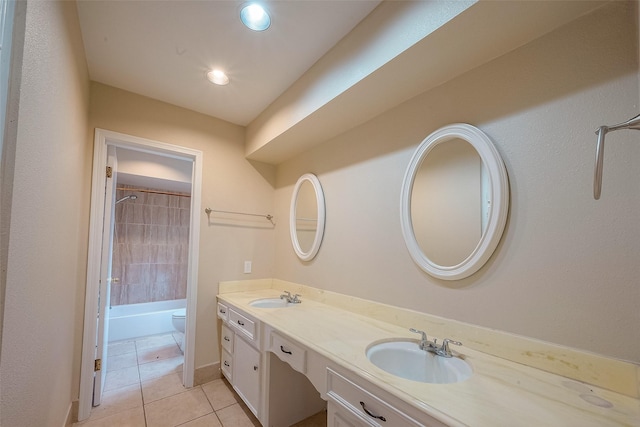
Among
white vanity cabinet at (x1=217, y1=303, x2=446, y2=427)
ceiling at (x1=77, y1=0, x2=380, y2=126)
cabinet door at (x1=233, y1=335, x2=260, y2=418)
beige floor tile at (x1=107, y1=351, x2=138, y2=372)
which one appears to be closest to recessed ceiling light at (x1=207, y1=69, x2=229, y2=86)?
ceiling at (x1=77, y1=0, x2=380, y2=126)

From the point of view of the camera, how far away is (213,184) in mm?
2475

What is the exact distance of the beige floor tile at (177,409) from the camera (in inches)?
72.7

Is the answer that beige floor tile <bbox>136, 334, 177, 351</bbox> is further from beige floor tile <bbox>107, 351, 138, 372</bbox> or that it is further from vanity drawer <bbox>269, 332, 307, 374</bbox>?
vanity drawer <bbox>269, 332, 307, 374</bbox>

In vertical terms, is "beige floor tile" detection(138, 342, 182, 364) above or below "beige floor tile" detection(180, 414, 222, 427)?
below

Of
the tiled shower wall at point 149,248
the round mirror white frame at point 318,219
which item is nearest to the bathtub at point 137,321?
the tiled shower wall at point 149,248

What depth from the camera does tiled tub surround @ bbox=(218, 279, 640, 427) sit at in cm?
78

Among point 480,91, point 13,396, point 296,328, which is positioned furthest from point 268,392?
point 480,91

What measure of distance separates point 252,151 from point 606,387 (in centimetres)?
258

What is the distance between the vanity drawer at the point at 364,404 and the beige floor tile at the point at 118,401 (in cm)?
181

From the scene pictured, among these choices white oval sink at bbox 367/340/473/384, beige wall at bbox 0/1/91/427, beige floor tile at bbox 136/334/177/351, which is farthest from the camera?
beige floor tile at bbox 136/334/177/351

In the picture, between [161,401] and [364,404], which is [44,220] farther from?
[161,401]

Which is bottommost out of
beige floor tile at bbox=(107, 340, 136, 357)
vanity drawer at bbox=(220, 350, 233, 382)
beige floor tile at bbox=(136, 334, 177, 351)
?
beige floor tile at bbox=(136, 334, 177, 351)

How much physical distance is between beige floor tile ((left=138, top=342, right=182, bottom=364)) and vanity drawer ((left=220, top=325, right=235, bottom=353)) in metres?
1.05

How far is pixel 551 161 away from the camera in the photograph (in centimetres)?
107
